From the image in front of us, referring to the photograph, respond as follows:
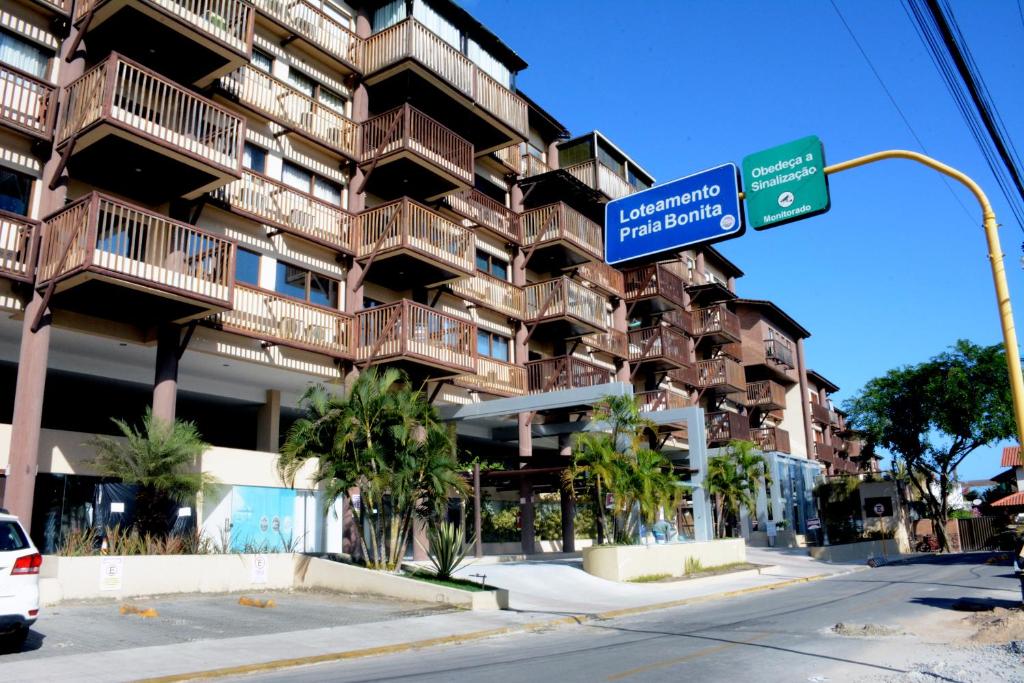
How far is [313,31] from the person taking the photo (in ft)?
80.6

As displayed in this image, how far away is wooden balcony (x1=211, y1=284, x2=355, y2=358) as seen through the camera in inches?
788

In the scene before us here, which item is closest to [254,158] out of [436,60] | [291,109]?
[291,109]

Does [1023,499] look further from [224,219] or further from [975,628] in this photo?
[224,219]

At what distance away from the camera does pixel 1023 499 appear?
35625 mm

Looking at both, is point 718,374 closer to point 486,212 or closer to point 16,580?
point 486,212

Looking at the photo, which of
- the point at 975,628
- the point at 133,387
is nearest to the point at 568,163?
the point at 133,387

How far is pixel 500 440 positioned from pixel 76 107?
18.5m

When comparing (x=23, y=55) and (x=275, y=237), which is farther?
(x=275, y=237)

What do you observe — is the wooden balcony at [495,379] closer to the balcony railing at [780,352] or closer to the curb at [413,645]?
the curb at [413,645]

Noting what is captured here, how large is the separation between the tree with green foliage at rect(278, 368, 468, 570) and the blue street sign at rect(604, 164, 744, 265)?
817cm

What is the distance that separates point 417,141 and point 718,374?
969 inches

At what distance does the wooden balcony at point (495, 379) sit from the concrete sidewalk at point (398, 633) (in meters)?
5.92

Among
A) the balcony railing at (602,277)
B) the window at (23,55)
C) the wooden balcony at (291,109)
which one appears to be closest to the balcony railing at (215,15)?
the window at (23,55)

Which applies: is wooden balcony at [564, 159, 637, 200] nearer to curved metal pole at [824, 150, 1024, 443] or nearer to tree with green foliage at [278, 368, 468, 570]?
tree with green foliage at [278, 368, 468, 570]
